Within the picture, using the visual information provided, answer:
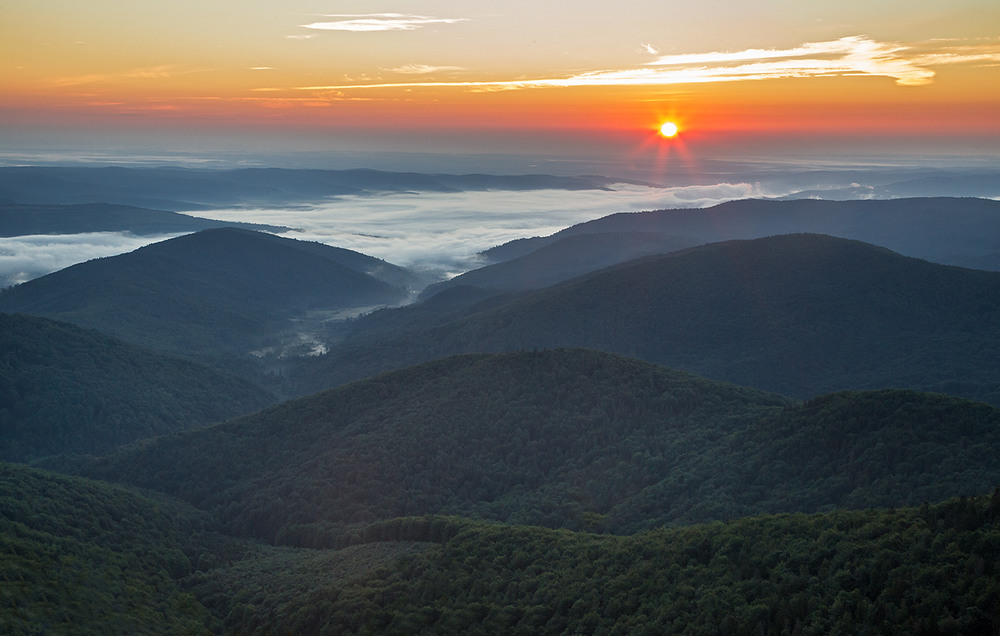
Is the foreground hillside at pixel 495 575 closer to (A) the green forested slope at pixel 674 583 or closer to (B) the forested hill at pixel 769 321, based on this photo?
(A) the green forested slope at pixel 674 583

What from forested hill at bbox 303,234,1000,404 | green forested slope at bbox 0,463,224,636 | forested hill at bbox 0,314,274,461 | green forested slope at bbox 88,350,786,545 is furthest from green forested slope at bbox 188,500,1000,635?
forested hill at bbox 303,234,1000,404

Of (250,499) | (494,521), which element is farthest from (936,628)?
(250,499)

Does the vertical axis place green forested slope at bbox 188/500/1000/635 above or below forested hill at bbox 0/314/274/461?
above

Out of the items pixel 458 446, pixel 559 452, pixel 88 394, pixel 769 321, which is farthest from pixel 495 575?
pixel 769 321

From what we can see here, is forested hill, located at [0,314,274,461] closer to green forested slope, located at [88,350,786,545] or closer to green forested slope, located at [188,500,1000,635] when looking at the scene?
green forested slope, located at [88,350,786,545]

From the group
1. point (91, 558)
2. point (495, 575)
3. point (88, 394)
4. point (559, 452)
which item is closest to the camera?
point (495, 575)

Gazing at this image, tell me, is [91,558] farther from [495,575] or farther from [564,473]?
[564,473]
